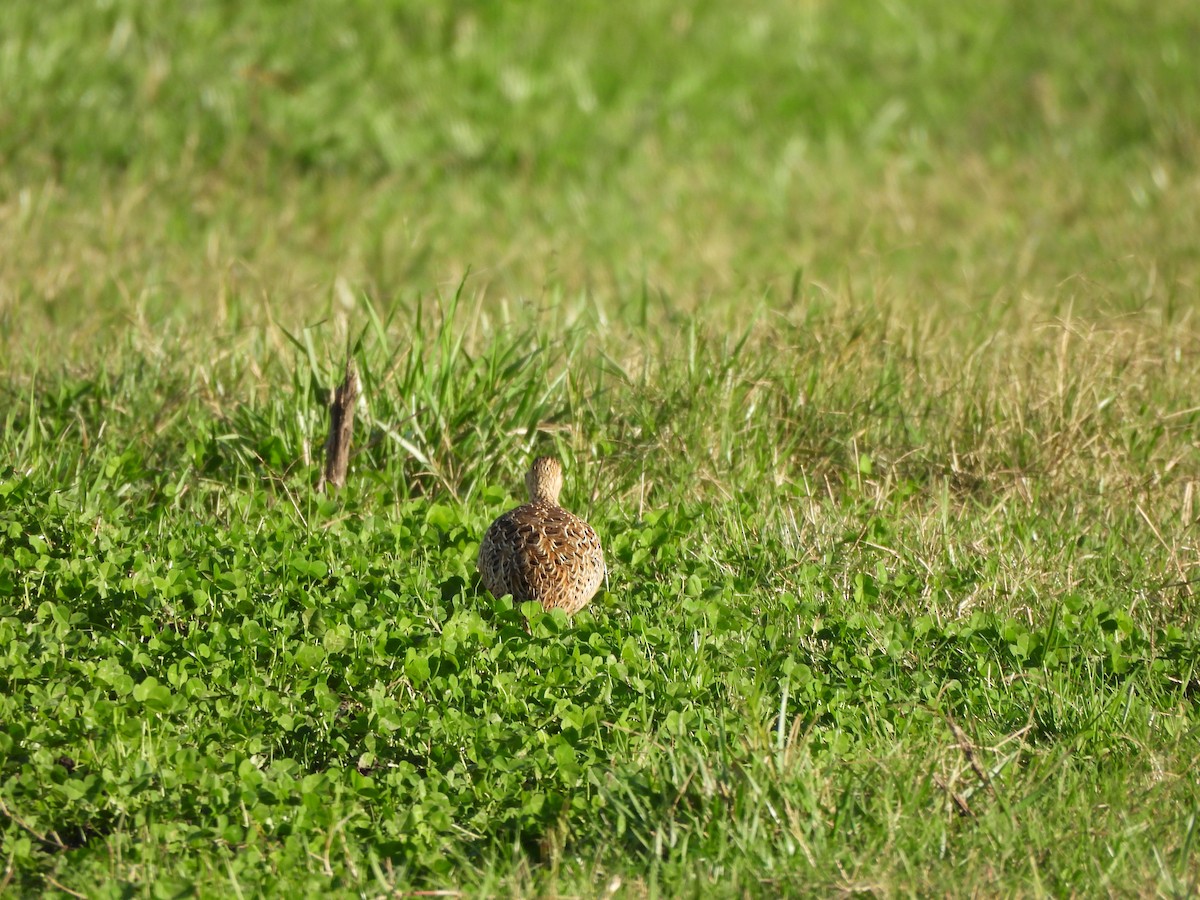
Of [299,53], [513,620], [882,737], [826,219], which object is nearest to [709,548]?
[513,620]

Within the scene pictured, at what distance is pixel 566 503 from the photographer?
518 centimetres

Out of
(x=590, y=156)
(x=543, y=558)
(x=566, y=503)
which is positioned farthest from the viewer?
(x=590, y=156)

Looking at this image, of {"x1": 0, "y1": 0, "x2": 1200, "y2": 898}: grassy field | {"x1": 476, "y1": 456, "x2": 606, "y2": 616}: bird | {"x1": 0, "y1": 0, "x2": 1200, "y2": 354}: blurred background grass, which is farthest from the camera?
{"x1": 0, "y1": 0, "x2": 1200, "y2": 354}: blurred background grass

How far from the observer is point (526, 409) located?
5418 mm

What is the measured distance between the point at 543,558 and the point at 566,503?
33.3 inches

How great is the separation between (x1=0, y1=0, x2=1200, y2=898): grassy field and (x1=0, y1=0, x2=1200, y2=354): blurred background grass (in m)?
0.05

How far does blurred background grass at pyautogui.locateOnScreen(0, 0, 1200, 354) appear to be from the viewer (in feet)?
25.6

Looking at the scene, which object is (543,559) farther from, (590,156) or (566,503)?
(590,156)

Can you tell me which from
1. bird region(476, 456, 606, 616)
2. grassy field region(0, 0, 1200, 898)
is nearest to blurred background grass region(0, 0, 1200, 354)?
grassy field region(0, 0, 1200, 898)

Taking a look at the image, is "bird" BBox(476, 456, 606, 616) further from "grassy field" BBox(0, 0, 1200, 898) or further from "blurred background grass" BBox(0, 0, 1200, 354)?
"blurred background grass" BBox(0, 0, 1200, 354)

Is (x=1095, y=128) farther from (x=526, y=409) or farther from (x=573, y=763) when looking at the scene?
(x=573, y=763)

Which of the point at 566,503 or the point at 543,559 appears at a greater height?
the point at 543,559

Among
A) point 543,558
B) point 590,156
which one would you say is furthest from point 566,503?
point 590,156

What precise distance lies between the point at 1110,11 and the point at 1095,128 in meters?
2.34
